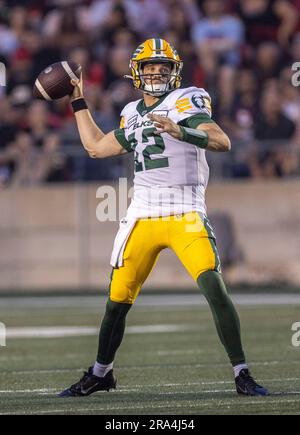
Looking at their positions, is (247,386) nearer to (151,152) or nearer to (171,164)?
(171,164)

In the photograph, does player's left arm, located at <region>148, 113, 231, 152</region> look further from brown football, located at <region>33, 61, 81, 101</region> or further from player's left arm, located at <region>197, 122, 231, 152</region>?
brown football, located at <region>33, 61, 81, 101</region>

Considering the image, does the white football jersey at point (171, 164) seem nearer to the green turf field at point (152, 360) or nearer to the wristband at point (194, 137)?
the wristband at point (194, 137)

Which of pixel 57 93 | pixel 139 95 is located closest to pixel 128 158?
pixel 139 95

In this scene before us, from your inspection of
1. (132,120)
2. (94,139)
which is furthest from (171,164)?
(94,139)

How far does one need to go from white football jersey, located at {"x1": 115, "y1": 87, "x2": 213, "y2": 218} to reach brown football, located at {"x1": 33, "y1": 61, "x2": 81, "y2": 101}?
1.78 ft

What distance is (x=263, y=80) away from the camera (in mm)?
14602

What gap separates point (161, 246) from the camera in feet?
20.6

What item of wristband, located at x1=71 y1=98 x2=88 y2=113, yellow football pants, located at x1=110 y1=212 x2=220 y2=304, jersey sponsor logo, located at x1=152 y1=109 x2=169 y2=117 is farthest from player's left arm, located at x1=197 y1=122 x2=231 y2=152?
wristband, located at x1=71 y1=98 x2=88 y2=113

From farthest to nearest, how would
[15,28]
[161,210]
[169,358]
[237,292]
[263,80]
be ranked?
1. [15,28]
2. [263,80]
3. [237,292]
4. [169,358]
5. [161,210]

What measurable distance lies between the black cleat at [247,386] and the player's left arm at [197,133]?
1128mm

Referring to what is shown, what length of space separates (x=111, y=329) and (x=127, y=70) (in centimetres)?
898

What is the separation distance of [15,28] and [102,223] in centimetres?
317

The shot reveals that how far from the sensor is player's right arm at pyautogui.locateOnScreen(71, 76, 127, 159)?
21.5ft

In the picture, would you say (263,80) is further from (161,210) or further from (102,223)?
(161,210)
